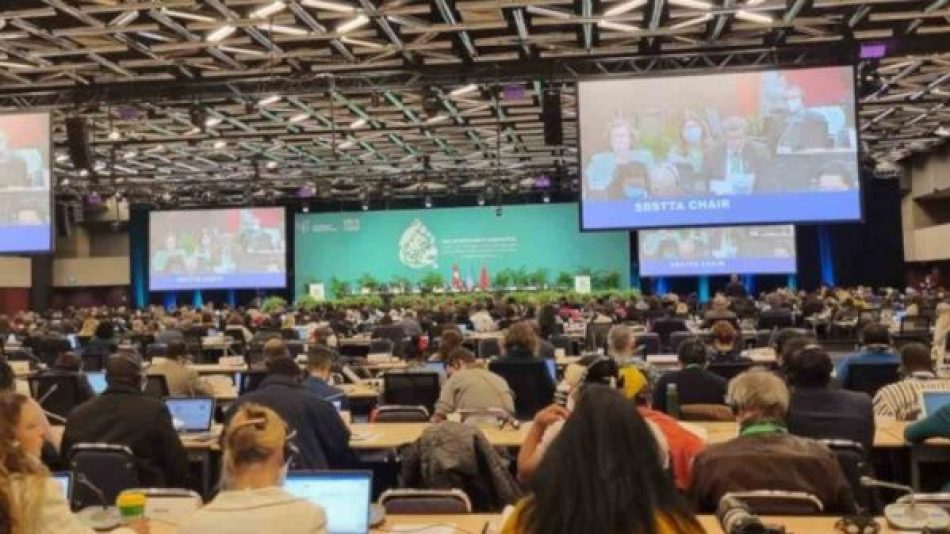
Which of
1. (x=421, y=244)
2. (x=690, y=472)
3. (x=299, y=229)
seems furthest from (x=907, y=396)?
(x=299, y=229)

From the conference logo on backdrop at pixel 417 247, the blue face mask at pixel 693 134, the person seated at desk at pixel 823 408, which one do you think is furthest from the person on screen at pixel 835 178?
the conference logo on backdrop at pixel 417 247

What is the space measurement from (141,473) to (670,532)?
143 inches

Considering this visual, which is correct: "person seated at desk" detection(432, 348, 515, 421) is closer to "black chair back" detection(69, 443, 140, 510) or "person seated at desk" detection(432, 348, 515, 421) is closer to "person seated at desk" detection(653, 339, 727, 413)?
"person seated at desk" detection(653, 339, 727, 413)

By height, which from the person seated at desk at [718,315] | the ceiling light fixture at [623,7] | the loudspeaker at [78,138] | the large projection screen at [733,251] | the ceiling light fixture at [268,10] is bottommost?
the person seated at desk at [718,315]

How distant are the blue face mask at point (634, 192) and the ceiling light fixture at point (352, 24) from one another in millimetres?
3961

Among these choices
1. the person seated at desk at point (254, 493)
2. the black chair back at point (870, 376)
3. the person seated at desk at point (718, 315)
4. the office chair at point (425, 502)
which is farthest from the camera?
the person seated at desk at point (718, 315)

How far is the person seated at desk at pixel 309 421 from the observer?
4.76m

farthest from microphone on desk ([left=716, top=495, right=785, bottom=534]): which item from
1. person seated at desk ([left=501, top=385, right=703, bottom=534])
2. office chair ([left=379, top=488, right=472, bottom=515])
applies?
office chair ([left=379, top=488, right=472, bottom=515])

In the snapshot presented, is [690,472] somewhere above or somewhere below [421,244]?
below

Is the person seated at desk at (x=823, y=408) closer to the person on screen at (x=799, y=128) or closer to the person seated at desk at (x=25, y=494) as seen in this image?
the person seated at desk at (x=25, y=494)

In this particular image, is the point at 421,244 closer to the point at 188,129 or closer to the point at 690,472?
the point at 188,129

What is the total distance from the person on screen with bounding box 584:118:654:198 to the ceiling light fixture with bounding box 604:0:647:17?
2.22 metres

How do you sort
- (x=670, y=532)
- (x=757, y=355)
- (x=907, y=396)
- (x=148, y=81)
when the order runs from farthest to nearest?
(x=148, y=81) < (x=757, y=355) < (x=907, y=396) < (x=670, y=532)

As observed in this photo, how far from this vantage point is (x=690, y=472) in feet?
12.0
